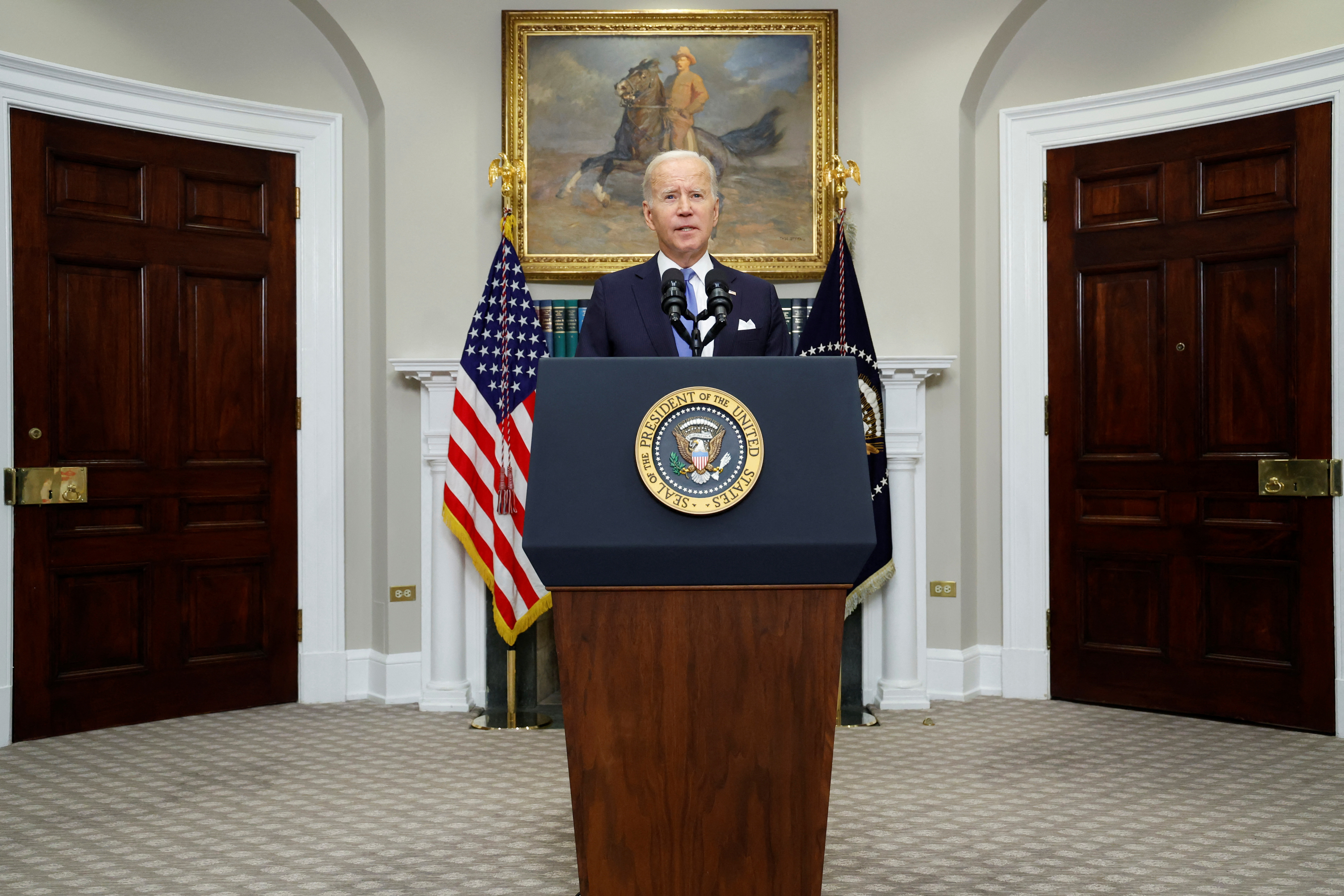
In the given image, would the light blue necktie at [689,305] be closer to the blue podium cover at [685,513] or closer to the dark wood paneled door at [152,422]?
the blue podium cover at [685,513]

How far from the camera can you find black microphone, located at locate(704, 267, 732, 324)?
2.00 meters

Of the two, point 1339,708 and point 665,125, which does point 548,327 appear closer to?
point 665,125

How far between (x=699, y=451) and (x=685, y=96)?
11.6 ft

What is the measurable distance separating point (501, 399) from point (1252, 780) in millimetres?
3247

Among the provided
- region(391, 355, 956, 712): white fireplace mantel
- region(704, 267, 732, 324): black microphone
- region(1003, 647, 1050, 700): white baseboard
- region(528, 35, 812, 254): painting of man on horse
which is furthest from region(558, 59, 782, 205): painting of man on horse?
region(704, 267, 732, 324): black microphone

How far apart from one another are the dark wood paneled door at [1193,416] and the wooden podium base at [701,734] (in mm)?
3413

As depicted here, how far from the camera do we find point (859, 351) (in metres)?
4.67

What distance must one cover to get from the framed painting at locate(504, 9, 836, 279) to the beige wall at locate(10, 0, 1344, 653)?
151 millimetres

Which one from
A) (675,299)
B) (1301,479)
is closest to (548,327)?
(675,299)

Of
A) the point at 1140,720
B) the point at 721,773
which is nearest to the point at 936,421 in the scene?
the point at 1140,720

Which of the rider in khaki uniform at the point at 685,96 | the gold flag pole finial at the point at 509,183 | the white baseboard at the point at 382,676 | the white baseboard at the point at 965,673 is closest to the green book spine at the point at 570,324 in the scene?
the gold flag pole finial at the point at 509,183

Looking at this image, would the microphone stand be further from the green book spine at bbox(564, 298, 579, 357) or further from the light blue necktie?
the green book spine at bbox(564, 298, 579, 357)

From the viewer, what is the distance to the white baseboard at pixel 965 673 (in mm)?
5012

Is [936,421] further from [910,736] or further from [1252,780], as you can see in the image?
[1252,780]
